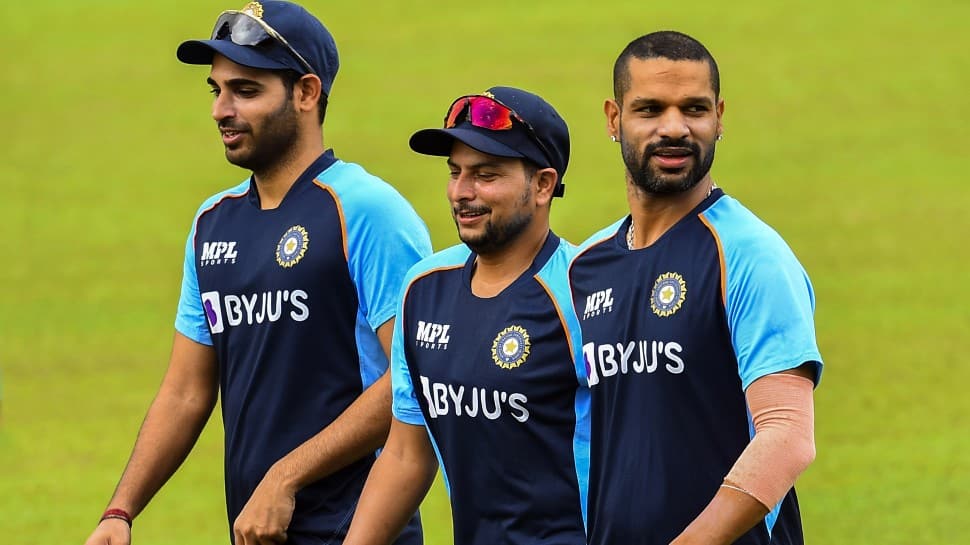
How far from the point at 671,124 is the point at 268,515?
1.76 meters

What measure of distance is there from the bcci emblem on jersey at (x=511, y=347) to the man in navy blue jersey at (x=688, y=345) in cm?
26

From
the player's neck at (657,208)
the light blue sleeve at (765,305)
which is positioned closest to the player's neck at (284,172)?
the player's neck at (657,208)

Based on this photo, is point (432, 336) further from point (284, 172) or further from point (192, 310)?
point (192, 310)

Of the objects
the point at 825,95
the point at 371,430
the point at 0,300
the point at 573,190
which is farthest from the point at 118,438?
the point at 825,95

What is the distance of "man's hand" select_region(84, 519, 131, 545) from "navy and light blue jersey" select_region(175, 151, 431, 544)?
0.36m

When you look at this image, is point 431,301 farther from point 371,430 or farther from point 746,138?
point 746,138

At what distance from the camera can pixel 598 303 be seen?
4828 mm

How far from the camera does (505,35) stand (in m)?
27.5

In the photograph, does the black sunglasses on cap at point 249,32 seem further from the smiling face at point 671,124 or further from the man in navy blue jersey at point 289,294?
the smiling face at point 671,124

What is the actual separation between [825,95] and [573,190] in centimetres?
478

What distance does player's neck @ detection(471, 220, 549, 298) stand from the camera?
521 centimetres

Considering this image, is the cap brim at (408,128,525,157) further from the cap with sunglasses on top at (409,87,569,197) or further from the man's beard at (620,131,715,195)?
the man's beard at (620,131,715,195)

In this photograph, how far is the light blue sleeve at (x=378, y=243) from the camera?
5637 mm

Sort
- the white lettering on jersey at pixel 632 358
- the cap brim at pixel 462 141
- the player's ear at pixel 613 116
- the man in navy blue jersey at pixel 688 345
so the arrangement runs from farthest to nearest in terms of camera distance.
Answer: the cap brim at pixel 462 141 < the player's ear at pixel 613 116 < the white lettering on jersey at pixel 632 358 < the man in navy blue jersey at pixel 688 345
